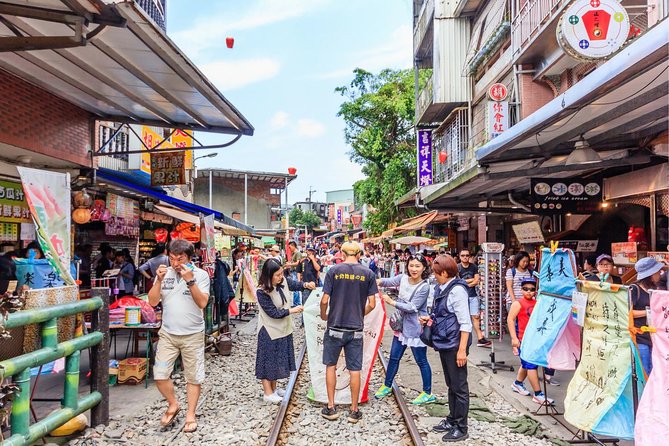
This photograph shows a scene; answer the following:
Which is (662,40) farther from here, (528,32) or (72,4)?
(528,32)

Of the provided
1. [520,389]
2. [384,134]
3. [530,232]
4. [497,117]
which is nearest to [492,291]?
[520,389]

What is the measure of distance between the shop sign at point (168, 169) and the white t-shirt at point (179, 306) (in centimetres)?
638

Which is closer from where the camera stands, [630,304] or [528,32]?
[630,304]

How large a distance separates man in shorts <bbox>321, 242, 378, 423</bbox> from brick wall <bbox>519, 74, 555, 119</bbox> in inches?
358

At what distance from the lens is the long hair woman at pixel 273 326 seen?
5.57m

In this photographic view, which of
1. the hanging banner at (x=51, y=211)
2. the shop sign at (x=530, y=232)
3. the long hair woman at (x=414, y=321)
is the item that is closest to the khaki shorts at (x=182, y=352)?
the hanging banner at (x=51, y=211)

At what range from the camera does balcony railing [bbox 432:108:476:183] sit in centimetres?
1702

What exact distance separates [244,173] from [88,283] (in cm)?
2411

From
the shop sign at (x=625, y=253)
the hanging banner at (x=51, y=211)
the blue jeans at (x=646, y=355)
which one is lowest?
the blue jeans at (x=646, y=355)

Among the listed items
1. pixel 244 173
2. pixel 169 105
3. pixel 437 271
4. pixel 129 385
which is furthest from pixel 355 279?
pixel 244 173

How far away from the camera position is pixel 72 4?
4234 millimetres

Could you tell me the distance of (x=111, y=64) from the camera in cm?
614

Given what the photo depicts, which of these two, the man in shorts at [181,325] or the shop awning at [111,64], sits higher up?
the shop awning at [111,64]

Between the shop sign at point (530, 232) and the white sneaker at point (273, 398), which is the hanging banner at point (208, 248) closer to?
the white sneaker at point (273, 398)
